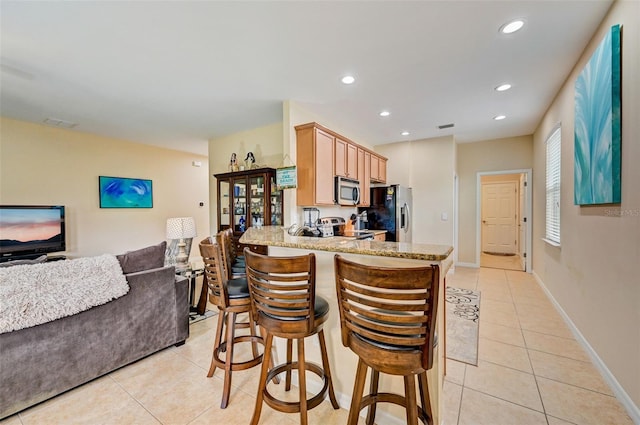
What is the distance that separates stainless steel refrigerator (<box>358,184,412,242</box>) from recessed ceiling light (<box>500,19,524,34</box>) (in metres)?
2.85

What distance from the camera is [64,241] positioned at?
4.11m

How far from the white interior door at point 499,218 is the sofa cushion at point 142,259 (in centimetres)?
769

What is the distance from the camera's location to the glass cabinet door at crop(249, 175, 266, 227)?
385 centimetres

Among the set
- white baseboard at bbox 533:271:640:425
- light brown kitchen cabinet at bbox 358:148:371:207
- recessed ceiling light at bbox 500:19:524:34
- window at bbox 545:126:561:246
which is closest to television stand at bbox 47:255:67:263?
light brown kitchen cabinet at bbox 358:148:371:207

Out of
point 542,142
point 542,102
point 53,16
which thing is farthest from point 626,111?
point 53,16

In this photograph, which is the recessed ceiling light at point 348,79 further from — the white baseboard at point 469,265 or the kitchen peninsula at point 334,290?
the white baseboard at point 469,265

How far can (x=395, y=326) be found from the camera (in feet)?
3.62

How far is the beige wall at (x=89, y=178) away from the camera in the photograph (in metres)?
3.89

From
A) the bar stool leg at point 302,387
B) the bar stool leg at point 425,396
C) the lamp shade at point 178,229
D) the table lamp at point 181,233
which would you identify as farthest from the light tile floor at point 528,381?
the lamp shade at point 178,229

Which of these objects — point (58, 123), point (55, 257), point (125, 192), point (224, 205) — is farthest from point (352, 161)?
point (55, 257)

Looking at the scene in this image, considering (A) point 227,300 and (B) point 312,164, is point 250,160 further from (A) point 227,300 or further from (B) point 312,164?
(A) point 227,300

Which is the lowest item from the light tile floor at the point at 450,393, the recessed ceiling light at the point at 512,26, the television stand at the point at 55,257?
the light tile floor at the point at 450,393

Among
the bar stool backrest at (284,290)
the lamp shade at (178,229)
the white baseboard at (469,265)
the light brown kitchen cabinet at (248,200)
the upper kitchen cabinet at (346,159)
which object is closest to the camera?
the bar stool backrest at (284,290)

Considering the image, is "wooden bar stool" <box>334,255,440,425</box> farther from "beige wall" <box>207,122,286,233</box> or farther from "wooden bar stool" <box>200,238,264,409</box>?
"beige wall" <box>207,122,286,233</box>
